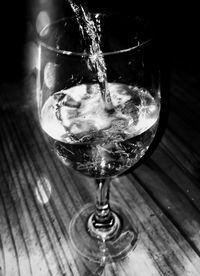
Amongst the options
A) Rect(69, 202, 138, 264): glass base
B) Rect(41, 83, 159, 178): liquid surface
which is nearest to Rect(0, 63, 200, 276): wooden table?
Rect(69, 202, 138, 264): glass base

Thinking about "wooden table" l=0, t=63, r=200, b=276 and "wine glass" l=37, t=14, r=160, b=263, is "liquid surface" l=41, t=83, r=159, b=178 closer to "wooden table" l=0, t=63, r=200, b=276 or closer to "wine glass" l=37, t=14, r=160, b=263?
"wine glass" l=37, t=14, r=160, b=263

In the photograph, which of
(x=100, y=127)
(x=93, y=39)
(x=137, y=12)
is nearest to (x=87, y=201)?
(x=100, y=127)

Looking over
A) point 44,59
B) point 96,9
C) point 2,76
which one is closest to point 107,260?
point 44,59

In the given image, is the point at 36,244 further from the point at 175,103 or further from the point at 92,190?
the point at 175,103

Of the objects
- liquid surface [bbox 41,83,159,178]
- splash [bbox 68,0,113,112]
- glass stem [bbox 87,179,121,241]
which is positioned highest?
splash [bbox 68,0,113,112]

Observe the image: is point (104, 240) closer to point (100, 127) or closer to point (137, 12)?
point (100, 127)

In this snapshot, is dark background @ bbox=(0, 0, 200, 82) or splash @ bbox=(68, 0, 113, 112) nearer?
splash @ bbox=(68, 0, 113, 112)
